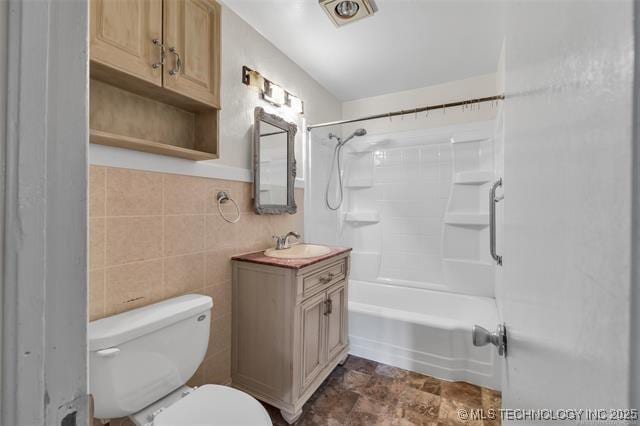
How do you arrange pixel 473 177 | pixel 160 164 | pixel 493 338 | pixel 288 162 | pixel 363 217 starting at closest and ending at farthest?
pixel 493 338
pixel 160 164
pixel 288 162
pixel 473 177
pixel 363 217

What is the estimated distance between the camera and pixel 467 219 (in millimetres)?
2586

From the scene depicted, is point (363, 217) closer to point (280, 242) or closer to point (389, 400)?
point (280, 242)

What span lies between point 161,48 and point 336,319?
1.85 m

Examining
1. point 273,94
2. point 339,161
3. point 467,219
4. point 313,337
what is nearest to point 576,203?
point 313,337

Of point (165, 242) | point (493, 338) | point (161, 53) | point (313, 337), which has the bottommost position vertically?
point (313, 337)

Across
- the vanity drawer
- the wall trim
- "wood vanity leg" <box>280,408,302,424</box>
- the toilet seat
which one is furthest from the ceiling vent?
"wood vanity leg" <box>280,408,302,424</box>

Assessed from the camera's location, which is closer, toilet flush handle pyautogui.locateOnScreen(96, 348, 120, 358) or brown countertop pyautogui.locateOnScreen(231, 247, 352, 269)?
toilet flush handle pyautogui.locateOnScreen(96, 348, 120, 358)

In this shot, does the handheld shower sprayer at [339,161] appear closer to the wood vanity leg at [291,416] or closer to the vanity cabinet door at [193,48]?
the vanity cabinet door at [193,48]

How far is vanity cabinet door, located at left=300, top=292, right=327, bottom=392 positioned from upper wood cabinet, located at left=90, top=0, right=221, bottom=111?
1233mm

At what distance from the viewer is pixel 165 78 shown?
47.8 inches

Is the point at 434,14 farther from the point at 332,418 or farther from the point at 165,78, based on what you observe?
the point at 332,418

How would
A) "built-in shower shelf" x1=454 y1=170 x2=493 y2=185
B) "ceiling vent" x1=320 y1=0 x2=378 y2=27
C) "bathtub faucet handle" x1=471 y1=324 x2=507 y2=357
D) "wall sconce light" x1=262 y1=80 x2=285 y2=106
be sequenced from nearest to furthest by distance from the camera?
1. "bathtub faucet handle" x1=471 y1=324 x2=507 y2=357
2. "ceiling vent" x1=320 y1=0 x2=378 y2=27
3. "wall sconce light" x1=262 y1=80 x2=285 y2=106
4. "built-in shower shelf" x1=454 y1=170 x2=493 y2=185

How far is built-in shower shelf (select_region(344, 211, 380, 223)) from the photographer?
303 centimetres

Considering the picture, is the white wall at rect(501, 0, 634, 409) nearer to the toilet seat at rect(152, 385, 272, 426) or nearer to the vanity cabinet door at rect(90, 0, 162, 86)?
the toilet seat at rect(152, 385, 272, 426)
